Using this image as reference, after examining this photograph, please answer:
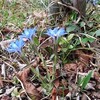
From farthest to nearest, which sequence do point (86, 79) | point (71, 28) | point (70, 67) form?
point (71, 28) → point (70, 67) → point (86, 79)

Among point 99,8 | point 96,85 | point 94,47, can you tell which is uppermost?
point 99,8

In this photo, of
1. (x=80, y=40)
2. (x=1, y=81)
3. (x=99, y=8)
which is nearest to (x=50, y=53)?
(x=80, y=40)

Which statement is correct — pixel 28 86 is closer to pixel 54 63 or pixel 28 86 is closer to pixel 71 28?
pixel 54 63

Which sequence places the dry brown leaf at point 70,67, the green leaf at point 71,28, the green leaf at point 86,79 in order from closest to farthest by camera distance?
the green leaf at point 86,79 < the dry brown leaf at point 70,67 < the green leaf at point 71,28

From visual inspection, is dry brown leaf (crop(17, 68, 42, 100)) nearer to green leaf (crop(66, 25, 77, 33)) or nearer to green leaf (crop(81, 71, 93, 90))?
green leaf (crop(81, 71, 93, 90))

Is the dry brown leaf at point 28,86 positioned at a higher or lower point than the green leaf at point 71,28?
lower

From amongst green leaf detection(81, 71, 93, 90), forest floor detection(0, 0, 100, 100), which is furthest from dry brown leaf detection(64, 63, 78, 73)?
green leaf detection(81, 71, 93, 90)

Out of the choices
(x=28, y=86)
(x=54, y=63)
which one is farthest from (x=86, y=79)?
(x=28, y=86)

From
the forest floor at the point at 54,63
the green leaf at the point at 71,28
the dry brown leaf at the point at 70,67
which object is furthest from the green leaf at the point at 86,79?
the green leaf at the point at 71,28

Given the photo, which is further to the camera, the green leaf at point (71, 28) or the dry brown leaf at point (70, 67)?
the green leaf at point (71, 28)

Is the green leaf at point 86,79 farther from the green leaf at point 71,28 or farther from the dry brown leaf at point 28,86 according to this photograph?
the green leaf at point 71,28

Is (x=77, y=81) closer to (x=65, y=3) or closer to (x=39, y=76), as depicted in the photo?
(x=39, y=76)
